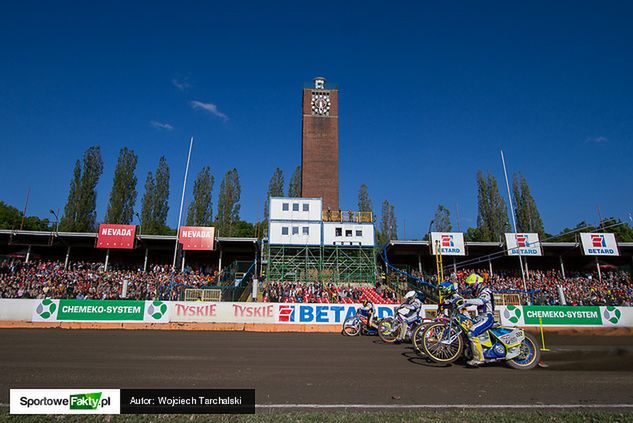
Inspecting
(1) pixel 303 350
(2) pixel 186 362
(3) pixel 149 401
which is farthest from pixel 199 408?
(1) pixel 303 350

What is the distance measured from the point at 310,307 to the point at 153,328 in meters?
8.55

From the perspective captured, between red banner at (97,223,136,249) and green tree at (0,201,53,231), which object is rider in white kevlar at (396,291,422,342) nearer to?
red banner at (97,223,136,249)

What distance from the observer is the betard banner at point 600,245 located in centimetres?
4338

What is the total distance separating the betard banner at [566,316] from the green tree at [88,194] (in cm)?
5327

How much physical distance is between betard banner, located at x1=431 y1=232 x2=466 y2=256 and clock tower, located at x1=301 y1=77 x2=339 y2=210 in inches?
535

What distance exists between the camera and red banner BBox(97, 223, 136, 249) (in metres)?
41.2

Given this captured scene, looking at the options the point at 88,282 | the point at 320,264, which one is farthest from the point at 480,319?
the point at 88,282

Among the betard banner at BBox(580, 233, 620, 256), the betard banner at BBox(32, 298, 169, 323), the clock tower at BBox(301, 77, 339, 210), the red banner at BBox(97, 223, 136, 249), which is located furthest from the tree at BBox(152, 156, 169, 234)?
the betard banner at BBox(580, 233, 620, 256)

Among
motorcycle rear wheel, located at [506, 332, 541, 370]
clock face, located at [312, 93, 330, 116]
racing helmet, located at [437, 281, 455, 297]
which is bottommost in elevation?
motorcycle rear wheel, located at [506, 332, 541, 370]

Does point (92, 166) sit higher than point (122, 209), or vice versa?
point (92, 166)

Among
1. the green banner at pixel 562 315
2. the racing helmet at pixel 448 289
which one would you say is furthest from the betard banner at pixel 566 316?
the racing helmet at pixel 448 289

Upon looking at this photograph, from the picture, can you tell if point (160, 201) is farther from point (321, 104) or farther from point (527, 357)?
point (527, 357)

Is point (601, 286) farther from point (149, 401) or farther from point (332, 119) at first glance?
point (149, 401)

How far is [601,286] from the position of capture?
37938mm
